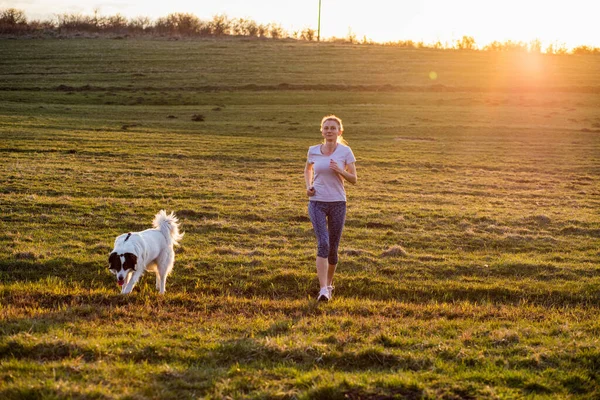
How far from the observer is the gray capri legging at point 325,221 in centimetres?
1002

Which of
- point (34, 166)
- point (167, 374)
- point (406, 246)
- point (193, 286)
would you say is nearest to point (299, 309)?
point (193, 286)

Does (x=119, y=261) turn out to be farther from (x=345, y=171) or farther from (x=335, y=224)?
(x=345, y=171)

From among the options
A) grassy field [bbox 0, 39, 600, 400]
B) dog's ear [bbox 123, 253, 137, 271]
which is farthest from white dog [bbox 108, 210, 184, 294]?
grassy field [bbox 0, 39, 600, 400]

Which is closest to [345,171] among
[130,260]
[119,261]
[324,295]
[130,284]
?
[324,295]

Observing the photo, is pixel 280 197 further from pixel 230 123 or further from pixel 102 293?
pixel 230 123

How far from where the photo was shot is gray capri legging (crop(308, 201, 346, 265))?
1002cm

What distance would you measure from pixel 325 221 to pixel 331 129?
1.59 metres

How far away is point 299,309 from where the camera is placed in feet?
32.1

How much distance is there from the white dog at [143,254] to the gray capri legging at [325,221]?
9.40 ft

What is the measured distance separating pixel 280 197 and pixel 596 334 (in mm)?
14049

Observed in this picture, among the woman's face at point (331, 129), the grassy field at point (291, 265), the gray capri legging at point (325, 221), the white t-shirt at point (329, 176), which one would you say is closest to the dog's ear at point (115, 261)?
the grassy field at point (291, 265)

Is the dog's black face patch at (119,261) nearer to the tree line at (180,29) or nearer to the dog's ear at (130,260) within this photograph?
the dog's ear at (130,260)

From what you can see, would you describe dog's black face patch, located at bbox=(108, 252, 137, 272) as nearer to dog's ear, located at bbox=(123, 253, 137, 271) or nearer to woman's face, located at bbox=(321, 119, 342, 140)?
dog's ear, located at bbox=(123, 253, 137, 271)

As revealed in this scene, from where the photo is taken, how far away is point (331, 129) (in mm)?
9828
